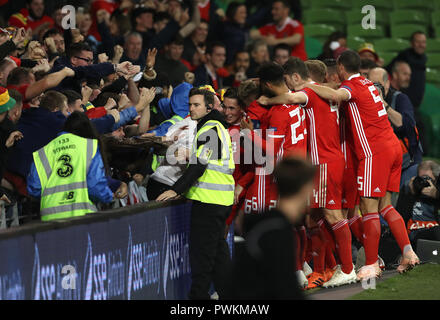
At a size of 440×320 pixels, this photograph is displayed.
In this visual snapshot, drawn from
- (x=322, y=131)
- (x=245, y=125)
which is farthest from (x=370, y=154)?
(x=245, y=125)

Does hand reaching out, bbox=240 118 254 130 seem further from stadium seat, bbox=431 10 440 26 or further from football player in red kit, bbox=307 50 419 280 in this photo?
stadium seat, bbox=431 10 440 26

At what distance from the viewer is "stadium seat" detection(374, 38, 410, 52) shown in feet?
56.5

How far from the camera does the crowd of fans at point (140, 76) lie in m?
7.82

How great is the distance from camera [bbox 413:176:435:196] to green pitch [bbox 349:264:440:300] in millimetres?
1343

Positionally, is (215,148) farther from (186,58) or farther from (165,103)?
(186,58)

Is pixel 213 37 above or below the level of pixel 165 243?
above

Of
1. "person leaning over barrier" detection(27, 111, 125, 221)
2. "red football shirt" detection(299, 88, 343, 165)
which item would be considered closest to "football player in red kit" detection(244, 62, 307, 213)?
"red football shirt" detection(299, 88, 343, 165)

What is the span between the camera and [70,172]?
22.7 feet

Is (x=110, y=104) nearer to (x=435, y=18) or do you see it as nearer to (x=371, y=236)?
(x=371, y=236)

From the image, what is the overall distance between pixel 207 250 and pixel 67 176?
1348 millimetres

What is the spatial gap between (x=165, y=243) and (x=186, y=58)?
6.83 metres

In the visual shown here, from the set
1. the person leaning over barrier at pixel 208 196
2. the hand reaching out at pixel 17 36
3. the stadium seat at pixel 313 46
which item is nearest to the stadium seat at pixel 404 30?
the stadium seat at pixel 313 46
